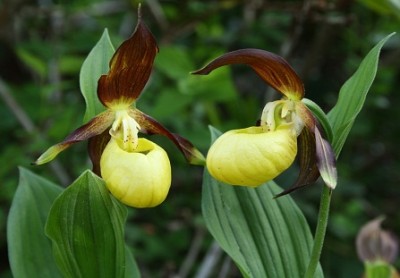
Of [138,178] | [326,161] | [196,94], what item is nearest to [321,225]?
[326,161]

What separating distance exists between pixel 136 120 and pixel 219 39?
4.30ft

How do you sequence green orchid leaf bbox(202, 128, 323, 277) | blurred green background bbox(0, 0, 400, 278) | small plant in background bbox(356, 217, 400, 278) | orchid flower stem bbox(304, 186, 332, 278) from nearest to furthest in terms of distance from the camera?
orchid flower stem bbox(304, 186, 332, 278) < green orchid leaf bbox(202, 128, 323, 277) < small plant in background bbox(356, 217, 400, 278) < blurred green background bbox(0, 0, 400, 278)

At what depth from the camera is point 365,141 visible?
2.70 metres

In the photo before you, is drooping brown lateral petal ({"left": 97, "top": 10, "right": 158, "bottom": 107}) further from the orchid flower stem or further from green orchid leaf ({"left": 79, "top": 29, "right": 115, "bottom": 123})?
the orchid flower stem

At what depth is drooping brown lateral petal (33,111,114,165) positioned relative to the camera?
3.75 ft

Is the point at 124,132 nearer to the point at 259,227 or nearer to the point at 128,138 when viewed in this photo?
the point at 128,138

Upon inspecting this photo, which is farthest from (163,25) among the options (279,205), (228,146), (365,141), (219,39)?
(228,146)

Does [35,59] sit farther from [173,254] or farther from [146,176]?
[146,176]

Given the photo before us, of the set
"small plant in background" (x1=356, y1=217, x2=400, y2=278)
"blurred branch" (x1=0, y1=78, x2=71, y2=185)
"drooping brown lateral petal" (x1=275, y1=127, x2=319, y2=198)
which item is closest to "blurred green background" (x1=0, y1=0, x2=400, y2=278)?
"blurred branch" (x1=0, y1=78, x2=71, y2=185)

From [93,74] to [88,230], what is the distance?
30 centimetres

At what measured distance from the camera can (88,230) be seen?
3.69 ft

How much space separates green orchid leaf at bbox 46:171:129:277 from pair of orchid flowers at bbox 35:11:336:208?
0.14 ft

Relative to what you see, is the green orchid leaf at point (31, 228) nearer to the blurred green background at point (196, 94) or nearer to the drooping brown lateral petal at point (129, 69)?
the drooping brown lateral petal at point (129, 69)

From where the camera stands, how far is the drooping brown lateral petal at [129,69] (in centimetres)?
107
